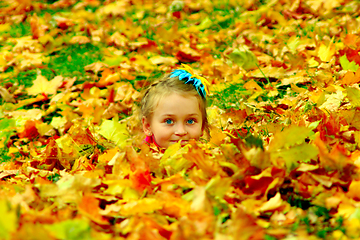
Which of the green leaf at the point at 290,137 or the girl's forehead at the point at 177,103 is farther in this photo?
the girl's forehead at the point at 177,103

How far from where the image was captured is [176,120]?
2.44 meters

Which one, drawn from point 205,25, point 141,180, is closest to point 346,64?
point 141,180

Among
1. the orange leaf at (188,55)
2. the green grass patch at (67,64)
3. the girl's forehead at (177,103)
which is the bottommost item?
the green grass patch at (67,64)

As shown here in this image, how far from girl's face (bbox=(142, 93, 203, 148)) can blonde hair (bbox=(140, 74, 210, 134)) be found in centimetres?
4

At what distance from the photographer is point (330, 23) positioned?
3.85 meters

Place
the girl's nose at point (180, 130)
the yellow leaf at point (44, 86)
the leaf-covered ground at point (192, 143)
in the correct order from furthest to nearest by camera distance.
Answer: the yellow leaf at point (44, 86), the girl's nose at point (180, 130), the leaf-covered ground at point (192, 143)

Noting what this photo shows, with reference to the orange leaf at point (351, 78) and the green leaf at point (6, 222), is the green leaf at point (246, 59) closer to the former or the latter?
the orange leaf at point (351, 78)

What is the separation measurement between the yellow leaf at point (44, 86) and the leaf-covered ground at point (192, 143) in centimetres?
1

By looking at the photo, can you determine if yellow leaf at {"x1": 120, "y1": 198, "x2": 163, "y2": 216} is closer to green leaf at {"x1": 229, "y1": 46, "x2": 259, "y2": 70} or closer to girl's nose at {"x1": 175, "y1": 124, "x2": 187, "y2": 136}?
girl's nose at {"x1": 175, "y1": 124, "x2": 187, "y2": 136}

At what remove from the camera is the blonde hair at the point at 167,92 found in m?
2.50

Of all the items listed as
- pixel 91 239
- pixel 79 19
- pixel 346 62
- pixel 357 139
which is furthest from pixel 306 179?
pixel 79 19

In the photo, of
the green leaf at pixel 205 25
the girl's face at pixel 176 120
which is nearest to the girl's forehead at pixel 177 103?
the girl's face at pixel 176 120

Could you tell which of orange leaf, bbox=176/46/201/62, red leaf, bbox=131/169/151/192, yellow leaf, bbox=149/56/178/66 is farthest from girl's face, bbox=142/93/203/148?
orange leaf, bbox=176/46/201/62

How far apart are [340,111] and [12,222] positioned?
1.66 m
